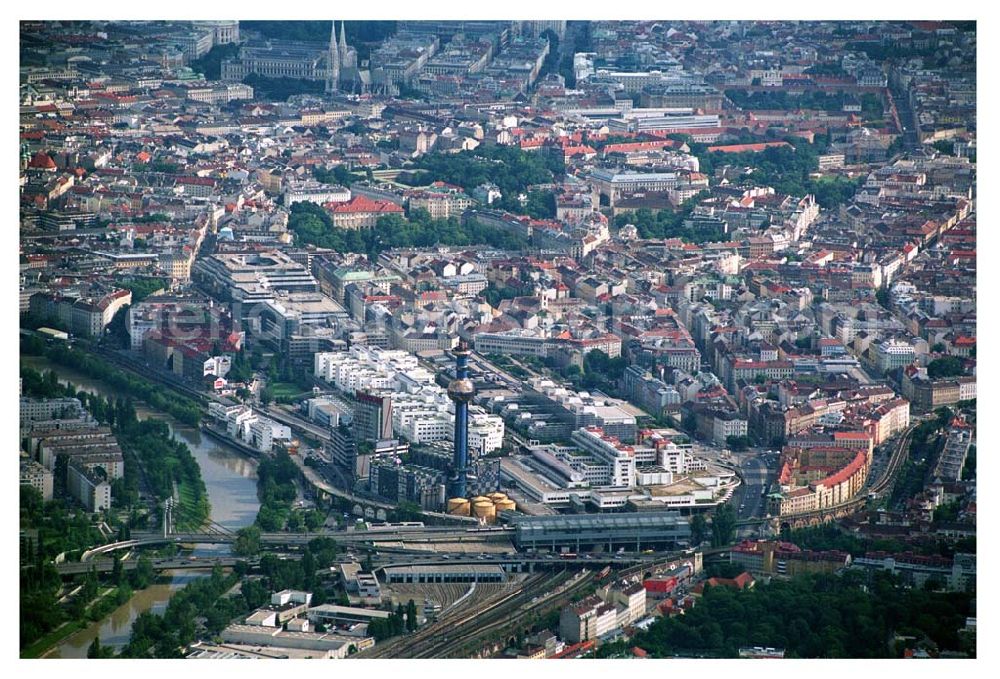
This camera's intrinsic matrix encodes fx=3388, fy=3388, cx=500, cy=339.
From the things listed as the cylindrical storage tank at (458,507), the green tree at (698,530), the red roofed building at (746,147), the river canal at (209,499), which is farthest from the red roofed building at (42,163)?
the green tree at (698,530)

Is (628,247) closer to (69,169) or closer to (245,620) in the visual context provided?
(69,169)

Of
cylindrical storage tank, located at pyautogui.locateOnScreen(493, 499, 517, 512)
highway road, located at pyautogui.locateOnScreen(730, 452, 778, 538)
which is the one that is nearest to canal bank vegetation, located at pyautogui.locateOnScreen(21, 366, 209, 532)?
cylindrical storage tank, located at pyautogui.locateOnScreen(493, 499, 517, 512)

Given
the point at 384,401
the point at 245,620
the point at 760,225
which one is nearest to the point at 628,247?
the point at 760,225

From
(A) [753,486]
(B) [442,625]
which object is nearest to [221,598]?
(B) [442,625]

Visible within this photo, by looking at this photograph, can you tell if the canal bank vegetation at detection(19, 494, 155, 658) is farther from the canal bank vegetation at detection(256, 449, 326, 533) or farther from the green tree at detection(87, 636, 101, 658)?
the canal bank vegetation at detection(256, 449, 326, 533)

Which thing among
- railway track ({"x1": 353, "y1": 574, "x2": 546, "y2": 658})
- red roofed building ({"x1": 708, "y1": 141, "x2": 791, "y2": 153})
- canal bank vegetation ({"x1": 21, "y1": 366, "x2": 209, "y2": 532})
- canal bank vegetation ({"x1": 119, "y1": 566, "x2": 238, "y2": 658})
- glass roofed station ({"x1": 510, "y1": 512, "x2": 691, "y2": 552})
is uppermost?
red roofed building ({"x1": 708, "y1": 141, "x2": 791, "y2": 153})
